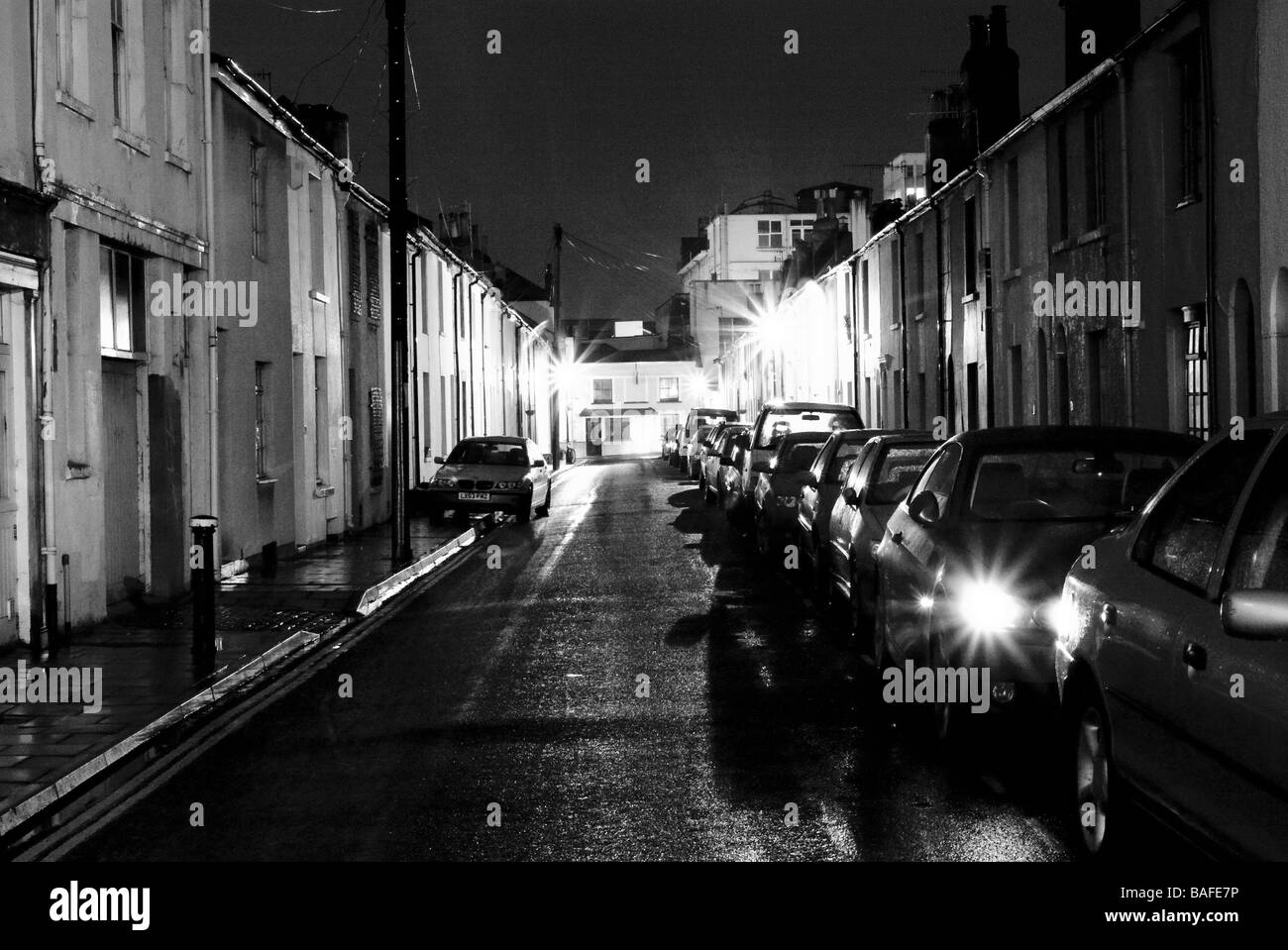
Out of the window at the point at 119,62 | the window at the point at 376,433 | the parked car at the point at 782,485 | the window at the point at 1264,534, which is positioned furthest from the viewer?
the window at the point at 376,433

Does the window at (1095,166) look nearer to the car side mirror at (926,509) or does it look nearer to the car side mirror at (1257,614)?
the car side mirror at (926,509)

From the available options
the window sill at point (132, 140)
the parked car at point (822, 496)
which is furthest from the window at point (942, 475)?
the window sill at point (132, 140)

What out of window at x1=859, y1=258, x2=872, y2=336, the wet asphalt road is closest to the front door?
the wet asphalt road

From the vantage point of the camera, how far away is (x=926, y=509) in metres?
9.26

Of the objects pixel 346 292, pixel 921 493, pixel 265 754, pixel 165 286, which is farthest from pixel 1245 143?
pixel 346 292

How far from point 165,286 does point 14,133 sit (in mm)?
3800

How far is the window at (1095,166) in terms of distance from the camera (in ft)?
72.6

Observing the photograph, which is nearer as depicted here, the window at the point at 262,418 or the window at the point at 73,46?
the window at the point at 73,46

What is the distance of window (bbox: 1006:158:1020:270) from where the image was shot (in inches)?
1041

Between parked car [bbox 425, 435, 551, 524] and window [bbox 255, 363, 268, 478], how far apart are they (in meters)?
6.91

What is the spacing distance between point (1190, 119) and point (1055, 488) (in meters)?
10.4

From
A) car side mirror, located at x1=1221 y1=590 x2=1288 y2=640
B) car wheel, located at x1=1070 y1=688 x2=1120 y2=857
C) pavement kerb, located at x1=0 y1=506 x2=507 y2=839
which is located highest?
car side mirror, located at x1=1221 y1=590 x2=1288 y2=640

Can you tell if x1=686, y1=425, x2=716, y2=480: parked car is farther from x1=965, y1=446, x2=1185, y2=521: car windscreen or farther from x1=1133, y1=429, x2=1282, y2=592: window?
x1=1133, y1=429, x2=1282, y2=592: window
